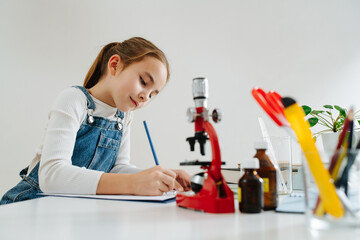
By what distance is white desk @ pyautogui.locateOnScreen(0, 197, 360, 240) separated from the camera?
1.16ft

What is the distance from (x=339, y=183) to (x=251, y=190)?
0.53 ft

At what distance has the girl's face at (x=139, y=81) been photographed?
107 centimetres

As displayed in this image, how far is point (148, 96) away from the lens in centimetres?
111

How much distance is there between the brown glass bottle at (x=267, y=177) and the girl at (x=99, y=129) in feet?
0.86

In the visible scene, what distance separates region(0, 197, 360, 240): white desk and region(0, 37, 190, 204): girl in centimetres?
22

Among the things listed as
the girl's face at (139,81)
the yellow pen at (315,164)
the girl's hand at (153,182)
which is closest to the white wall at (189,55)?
the girl's face at (139,81)

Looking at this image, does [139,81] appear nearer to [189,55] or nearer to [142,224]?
[142,224]

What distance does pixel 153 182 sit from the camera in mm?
700

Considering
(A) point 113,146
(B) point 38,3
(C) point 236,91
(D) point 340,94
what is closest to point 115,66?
(A) point 113,146

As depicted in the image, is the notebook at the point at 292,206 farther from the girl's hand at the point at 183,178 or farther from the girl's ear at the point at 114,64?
the girl's ear at the point at 114,64

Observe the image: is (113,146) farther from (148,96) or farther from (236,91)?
(236,91)

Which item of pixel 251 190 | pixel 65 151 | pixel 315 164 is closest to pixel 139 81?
pixel 65 151

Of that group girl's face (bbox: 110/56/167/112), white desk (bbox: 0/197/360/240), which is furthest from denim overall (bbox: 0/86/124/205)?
white desk (bbox: 0/197/360/240)

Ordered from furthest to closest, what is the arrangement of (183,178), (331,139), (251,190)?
(331,139)
(183,178)
(251,190)
